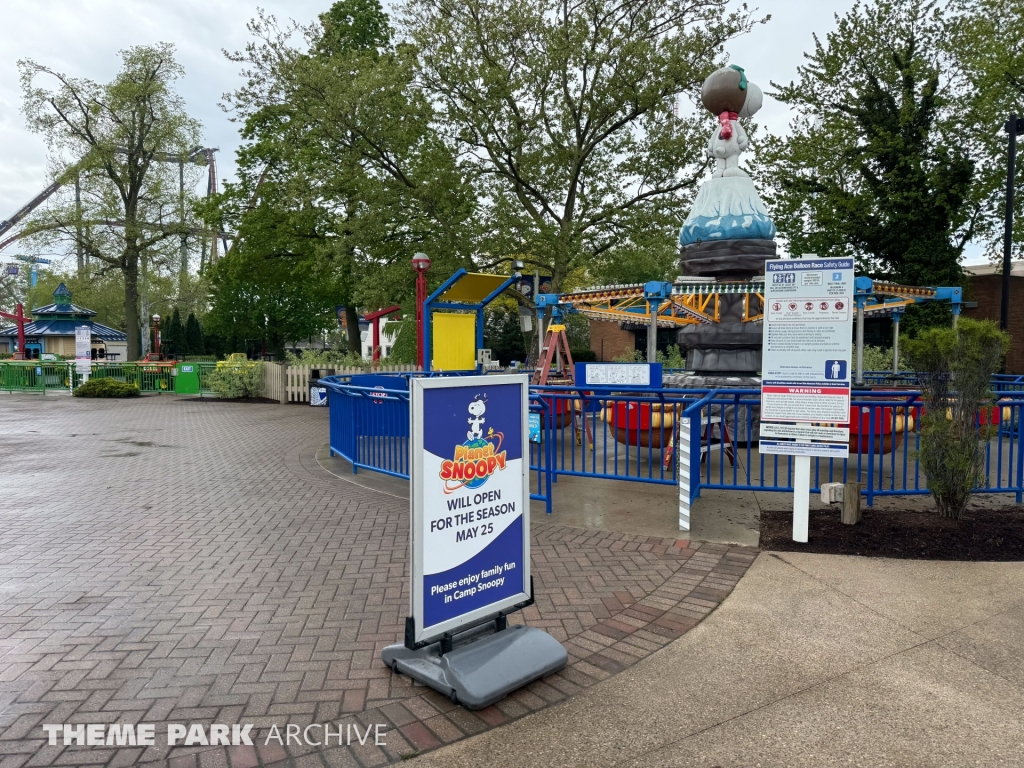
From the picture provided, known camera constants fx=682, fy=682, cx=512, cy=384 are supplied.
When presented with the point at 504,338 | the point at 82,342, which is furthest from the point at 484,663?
the point at 504,338

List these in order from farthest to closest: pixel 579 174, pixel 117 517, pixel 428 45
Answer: pixel 579 174, pixel 428 45, pixel 117 517

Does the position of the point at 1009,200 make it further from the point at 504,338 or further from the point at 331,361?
the point at 504,338

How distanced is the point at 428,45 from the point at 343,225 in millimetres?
6134

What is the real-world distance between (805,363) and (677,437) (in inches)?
105

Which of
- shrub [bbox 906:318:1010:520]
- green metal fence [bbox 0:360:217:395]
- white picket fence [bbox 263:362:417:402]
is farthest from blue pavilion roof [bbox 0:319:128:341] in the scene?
shrub [bbox 906:318:1010:520]

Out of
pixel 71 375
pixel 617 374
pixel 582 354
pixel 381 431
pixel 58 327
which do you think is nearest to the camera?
pixel 381 431

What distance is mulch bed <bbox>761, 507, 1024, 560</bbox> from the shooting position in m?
5.57

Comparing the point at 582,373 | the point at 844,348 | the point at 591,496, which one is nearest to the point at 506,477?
the point at 844,348

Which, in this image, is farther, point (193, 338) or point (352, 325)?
point (193, 338)

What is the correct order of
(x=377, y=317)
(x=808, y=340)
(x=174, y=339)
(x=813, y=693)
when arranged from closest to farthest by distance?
(x=813, y=693) → (x=808, y=340) → (x=377, y=317) → (x=174, y=339)

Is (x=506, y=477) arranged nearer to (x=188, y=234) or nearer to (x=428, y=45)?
(x=428, y=45)

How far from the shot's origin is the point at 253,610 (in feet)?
14.7

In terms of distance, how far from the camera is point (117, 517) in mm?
6969

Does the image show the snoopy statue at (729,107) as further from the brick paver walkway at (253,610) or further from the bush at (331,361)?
the bush at (331,361)
